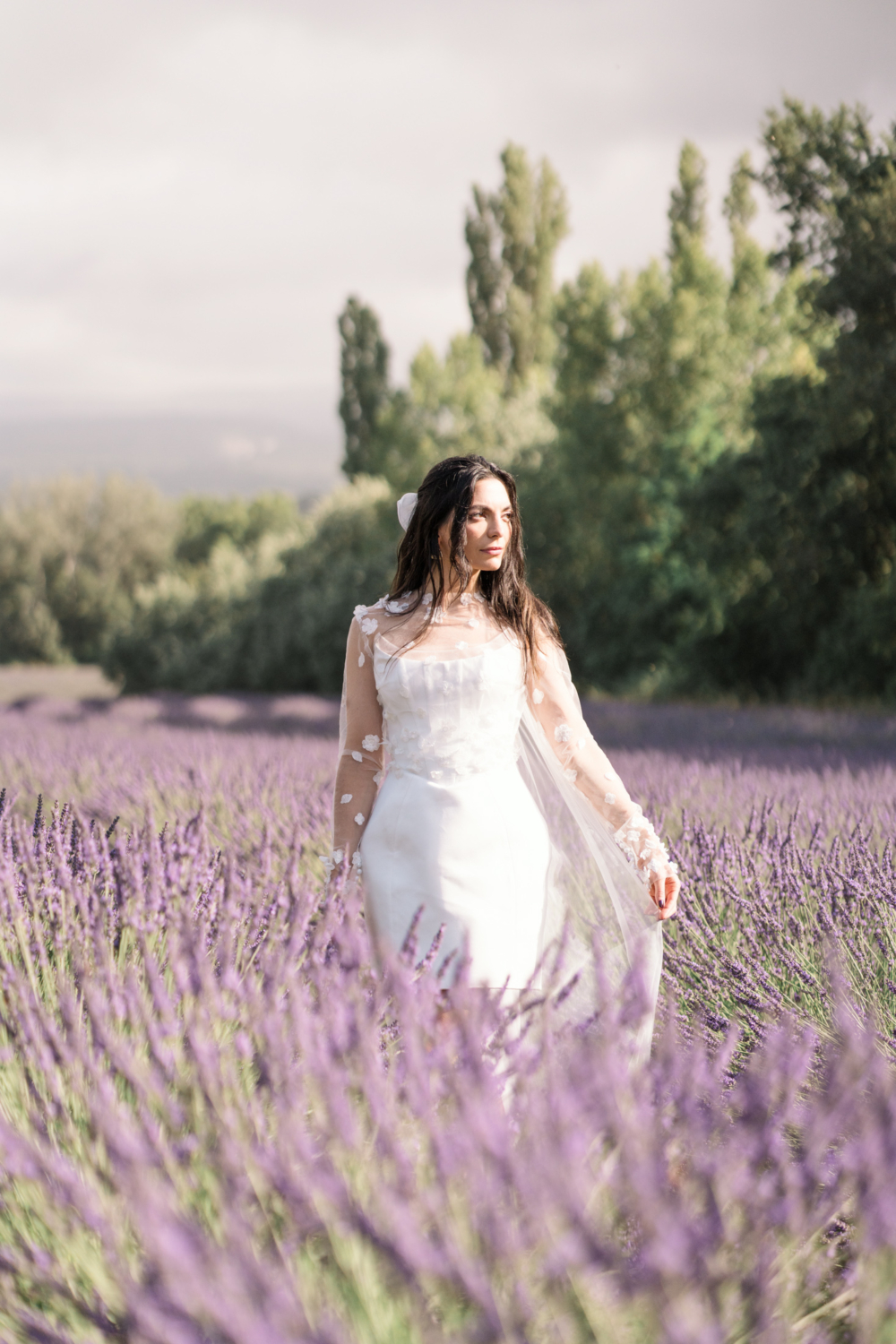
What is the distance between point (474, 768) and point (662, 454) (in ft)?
54.6

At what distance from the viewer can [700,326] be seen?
1845cm

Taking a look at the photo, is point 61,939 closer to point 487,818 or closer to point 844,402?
point 487,818

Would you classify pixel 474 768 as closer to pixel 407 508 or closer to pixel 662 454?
pixel 407 508

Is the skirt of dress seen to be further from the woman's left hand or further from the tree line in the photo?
the tree line

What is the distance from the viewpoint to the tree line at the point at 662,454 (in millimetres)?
12086

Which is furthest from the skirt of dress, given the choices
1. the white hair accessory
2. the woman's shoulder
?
the white hair accessory

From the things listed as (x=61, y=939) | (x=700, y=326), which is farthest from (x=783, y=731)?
(x=700, y=326)

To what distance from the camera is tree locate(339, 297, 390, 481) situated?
113 feet

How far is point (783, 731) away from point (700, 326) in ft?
42.9

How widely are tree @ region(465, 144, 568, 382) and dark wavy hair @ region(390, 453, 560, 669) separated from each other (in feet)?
95.8

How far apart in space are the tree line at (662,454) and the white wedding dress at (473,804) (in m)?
10.2

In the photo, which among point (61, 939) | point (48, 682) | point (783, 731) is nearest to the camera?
point (61, 939)

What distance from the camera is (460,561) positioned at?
2.33 meters
